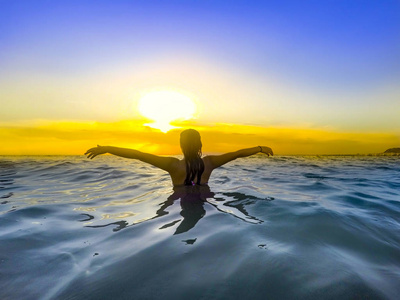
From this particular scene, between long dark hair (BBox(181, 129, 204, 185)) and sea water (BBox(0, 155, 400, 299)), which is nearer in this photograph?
sea water (BBox(0, 155, 400, 299))

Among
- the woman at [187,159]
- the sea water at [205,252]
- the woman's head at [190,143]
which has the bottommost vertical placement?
the sea water at [205,252]

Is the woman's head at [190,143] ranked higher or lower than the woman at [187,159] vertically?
higher

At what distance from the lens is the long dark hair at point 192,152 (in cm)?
555

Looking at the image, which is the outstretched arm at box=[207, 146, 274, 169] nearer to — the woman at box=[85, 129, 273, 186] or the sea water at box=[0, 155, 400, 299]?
the woman at box=[85, 129, 273, 186]

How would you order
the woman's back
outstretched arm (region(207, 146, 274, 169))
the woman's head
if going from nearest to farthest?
the woman's head → the woman's back → outstretched arm (region(207, 146, 274, 169))

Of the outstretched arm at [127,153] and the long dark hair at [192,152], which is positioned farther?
the long dark hair at [192,152]

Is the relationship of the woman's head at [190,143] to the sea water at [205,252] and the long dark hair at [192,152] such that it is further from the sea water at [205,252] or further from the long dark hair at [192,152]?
the sea water at [205,252]

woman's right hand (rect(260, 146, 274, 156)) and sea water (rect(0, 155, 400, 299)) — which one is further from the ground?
woman's right hand (rect(260, 146, 274, 156))

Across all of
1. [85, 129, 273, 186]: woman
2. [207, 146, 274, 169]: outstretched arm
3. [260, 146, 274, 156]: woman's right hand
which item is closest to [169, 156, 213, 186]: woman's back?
[85, 129, 273, 186]: woman

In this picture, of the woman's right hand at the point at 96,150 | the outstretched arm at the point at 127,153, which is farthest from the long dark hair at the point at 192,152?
the woman's right hand at the point at 96,150

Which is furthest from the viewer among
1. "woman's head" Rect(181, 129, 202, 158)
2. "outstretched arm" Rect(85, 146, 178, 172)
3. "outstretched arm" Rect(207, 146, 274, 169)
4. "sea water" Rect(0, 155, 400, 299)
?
"outstretched arm" Rect(207, 146, 274, 169)

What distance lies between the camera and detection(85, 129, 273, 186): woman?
5.28 meters

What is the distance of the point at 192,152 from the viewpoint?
5559mm

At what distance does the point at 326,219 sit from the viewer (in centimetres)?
392
